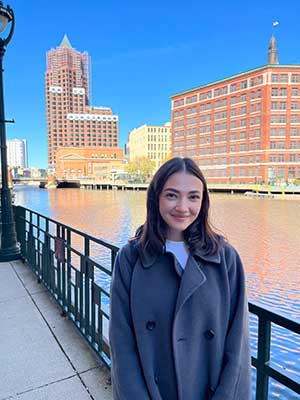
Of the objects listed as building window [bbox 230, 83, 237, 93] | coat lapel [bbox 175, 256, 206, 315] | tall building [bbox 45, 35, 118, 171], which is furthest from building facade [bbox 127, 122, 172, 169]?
coat lapel [bbox 175, 256, 206, 315]

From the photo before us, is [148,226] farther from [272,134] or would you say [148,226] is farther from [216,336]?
[272,134]

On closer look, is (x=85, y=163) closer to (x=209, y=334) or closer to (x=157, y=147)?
(x=157, y=147)

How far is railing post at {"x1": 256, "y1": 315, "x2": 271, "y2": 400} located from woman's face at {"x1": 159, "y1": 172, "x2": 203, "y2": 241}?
1.88 feet

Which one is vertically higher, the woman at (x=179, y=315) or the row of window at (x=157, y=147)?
the row of window at (x=157, y=147)

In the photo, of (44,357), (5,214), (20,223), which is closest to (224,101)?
(20,223)

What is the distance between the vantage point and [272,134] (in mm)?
57031

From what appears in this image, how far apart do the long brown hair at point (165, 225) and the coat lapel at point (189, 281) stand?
Answer: 4.2 inches

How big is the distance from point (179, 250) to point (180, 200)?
0.76ft

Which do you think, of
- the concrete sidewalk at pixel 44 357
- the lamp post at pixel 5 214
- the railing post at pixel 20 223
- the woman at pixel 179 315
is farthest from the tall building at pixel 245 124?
the woman at pixel 179 315

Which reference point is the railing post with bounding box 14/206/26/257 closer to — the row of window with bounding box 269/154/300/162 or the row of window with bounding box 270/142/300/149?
the row of window with bounding box 269/154/300/162

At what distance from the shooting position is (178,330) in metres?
1.23

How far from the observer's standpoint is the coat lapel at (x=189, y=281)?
4.00 feet

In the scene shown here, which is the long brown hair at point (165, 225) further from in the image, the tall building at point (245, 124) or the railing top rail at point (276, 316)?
the tall building at point (245, 124)

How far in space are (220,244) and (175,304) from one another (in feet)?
1.13
